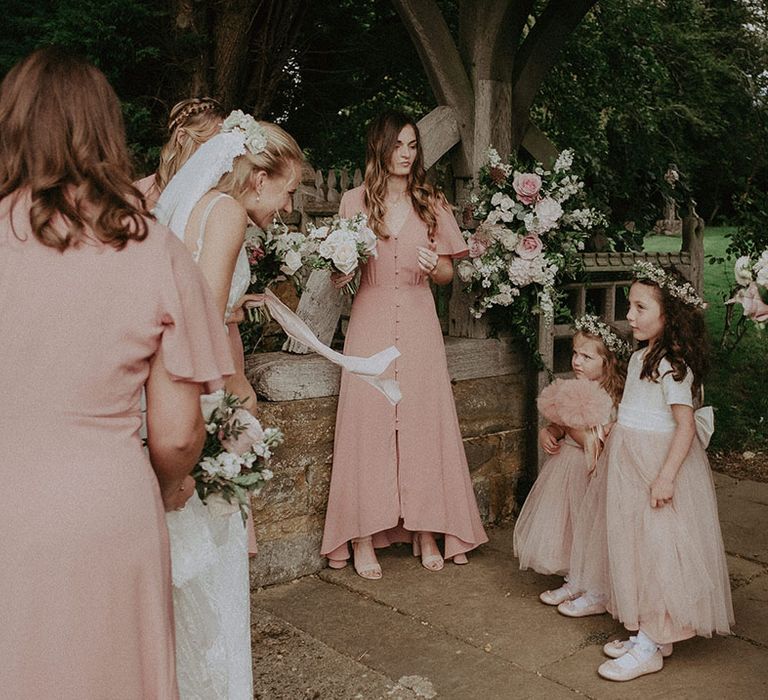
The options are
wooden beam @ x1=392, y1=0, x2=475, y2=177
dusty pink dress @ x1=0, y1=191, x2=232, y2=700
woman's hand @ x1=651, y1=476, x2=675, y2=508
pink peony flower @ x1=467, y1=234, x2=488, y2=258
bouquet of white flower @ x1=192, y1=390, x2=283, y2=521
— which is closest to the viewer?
dusty pink dress @ x1=0, y1=191, x2=232, y2=700

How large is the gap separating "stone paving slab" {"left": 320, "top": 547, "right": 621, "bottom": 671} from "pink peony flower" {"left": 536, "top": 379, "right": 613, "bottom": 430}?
854 mm

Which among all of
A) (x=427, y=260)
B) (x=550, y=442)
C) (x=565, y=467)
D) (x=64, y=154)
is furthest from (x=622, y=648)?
(x=64, y=154)

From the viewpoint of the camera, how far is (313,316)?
498 centimetres

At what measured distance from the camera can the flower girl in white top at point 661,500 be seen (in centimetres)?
368

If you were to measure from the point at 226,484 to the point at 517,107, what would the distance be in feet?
13.2

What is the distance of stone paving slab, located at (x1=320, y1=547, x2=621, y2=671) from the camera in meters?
3.99

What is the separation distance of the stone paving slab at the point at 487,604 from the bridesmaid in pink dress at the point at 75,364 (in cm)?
238

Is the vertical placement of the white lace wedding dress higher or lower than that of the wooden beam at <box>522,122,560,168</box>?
lower

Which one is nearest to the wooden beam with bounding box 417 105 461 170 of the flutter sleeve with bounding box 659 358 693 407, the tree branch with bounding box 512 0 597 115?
the tree branch with bounding box 512 0 597 115

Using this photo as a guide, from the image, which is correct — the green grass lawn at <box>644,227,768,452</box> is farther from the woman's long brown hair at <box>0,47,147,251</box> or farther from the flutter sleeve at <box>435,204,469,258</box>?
the woman's long brown hair at <box>0,47,147,251</box>

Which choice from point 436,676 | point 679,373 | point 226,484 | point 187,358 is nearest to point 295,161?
point 226,484

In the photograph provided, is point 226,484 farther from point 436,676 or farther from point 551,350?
point 551,350

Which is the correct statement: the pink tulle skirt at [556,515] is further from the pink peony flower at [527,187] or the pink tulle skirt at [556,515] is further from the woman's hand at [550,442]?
the pink peony flower at [527,187]

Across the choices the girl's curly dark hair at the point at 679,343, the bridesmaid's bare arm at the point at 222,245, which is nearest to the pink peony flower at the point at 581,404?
the girl's curly dark hair at the point at 679,343
